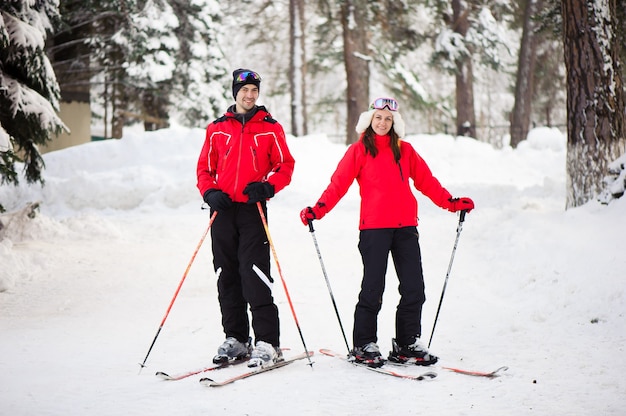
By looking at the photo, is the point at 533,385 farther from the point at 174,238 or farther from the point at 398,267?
the point at 174,238

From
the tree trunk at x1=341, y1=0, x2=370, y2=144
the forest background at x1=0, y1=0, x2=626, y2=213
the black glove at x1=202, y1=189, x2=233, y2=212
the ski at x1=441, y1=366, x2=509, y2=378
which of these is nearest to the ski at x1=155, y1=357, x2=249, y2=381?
the black glove at x1=202, y1=189, x2=233, y2=212

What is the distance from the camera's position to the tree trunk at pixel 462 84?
22.1 meters

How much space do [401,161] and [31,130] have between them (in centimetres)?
700

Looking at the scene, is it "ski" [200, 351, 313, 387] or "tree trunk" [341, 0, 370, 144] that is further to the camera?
"tree trunk" [341, 0, 370, 144]

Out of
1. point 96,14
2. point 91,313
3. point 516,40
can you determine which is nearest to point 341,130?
point 516,40

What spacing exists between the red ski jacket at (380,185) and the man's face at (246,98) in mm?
793

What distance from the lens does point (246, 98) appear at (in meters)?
4.93

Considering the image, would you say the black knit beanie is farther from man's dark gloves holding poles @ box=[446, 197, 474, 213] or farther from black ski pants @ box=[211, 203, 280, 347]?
man's dark gloves holding poles @ box=[446, 197, 474, 213]

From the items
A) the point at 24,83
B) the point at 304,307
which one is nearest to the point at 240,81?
the point at 304,307

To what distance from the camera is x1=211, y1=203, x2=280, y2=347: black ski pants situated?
4848 millimetres

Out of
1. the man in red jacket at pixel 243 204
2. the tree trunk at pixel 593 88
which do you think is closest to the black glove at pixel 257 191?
the man in red jacket at pixel 243 204

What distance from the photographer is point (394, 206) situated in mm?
4805

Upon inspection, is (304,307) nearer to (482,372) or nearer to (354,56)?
(482,372)

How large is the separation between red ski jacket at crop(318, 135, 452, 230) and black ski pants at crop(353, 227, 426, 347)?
3.5 inches
